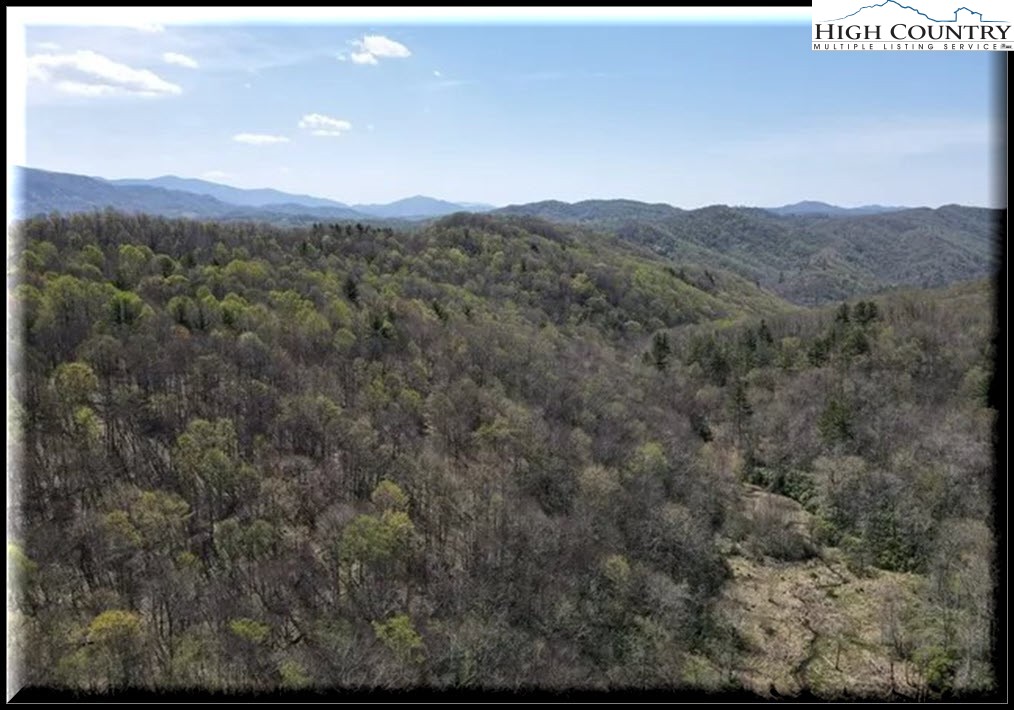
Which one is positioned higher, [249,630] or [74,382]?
[74,382]

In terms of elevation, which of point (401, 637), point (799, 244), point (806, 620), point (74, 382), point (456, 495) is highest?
point (799, 244)

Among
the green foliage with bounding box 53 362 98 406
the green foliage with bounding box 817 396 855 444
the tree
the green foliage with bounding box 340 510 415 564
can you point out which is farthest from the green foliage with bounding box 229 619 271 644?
the tree

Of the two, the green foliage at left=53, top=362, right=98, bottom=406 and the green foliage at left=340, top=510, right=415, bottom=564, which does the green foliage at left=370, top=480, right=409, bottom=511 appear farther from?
the green foliage at left=53, top=362, right=98, bottom=406

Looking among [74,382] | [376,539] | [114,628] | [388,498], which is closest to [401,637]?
[114,628]

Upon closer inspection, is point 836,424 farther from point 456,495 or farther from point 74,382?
point 74,382

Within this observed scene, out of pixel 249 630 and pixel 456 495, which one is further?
pixel 456 495

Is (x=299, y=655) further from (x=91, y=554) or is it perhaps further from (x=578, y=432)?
(x=578, y=432)

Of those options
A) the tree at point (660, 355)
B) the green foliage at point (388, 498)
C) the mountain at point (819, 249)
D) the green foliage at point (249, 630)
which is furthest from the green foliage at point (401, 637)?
the mountain at point (819, 249)
